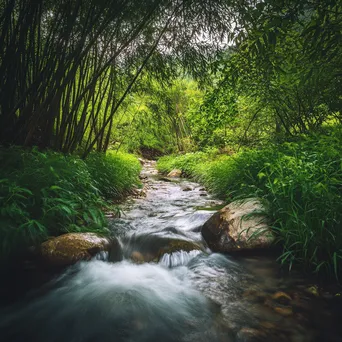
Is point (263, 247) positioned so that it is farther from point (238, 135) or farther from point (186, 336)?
point (238, 135)

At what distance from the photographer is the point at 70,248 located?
2.35 m

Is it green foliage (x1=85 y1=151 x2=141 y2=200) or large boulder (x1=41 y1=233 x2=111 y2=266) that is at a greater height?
→ green foliage (x1=85 y1=151 x2=141 y2=200)

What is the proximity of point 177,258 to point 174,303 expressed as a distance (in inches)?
27.0

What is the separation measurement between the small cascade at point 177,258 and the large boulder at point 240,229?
1.05ft

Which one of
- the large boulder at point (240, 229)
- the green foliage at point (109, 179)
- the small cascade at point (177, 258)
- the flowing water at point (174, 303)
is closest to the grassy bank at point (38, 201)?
the flowing water at point (174, 303)

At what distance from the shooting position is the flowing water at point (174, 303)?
5.10 feet

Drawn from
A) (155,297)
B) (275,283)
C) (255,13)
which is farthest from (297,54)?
(155,297)

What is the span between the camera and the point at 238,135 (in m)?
8.65

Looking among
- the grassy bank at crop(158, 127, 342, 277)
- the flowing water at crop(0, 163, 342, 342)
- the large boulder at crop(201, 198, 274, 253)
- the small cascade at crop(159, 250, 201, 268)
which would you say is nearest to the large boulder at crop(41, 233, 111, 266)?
the flowing water at crop(0, 163, 342, 342)

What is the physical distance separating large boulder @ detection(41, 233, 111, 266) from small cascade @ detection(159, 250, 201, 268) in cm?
68

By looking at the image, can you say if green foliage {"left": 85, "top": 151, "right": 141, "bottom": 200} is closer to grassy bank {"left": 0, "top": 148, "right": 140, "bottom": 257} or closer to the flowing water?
grassy bank {"left": 0, "top": 148, "right": 140, "bottom": 257}

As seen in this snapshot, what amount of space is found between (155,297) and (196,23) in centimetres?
443

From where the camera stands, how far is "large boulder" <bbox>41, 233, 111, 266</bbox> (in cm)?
227

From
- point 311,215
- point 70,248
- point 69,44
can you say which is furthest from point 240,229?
point 69,44
